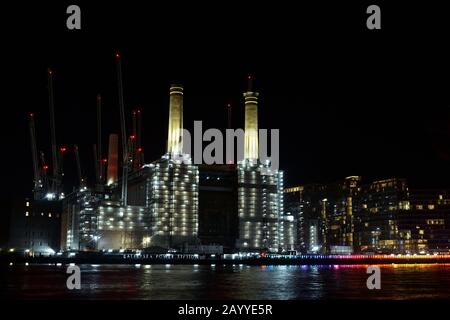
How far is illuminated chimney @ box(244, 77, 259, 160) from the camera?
630 feet

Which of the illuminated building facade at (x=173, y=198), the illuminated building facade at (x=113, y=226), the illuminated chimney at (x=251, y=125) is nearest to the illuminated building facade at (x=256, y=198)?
the illuminated chimney at (x=251, y=125)

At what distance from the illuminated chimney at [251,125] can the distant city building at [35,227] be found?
6229 centimetres

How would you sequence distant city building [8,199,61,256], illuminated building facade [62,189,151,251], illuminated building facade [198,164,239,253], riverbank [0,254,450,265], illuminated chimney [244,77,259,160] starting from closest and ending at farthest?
riverbank [0,254,450,265], illuminated building facade [62,189,151,251], distant city building [8,199,61,256], illuminated building facade [198,164,239,253], illuminated chimney [244,77,259,160]

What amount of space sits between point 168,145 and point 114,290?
130 meters

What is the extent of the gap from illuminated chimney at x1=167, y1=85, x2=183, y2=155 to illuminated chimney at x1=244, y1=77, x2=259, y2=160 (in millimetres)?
22714

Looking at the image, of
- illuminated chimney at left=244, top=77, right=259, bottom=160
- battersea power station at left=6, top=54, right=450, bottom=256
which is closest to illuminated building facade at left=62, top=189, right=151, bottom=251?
battersea power station at left=6, top=54, right=450, bottom=256

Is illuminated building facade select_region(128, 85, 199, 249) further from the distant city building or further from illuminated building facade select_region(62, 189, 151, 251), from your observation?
the distant city building

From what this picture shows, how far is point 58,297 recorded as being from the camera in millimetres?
43844

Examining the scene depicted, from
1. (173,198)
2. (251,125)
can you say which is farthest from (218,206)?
(251,125)

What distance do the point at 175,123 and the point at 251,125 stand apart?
2574 cm

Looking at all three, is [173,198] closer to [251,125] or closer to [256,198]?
[256,198]

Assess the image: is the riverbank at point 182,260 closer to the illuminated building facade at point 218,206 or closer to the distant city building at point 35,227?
the illuminated building facade at point 218,206
